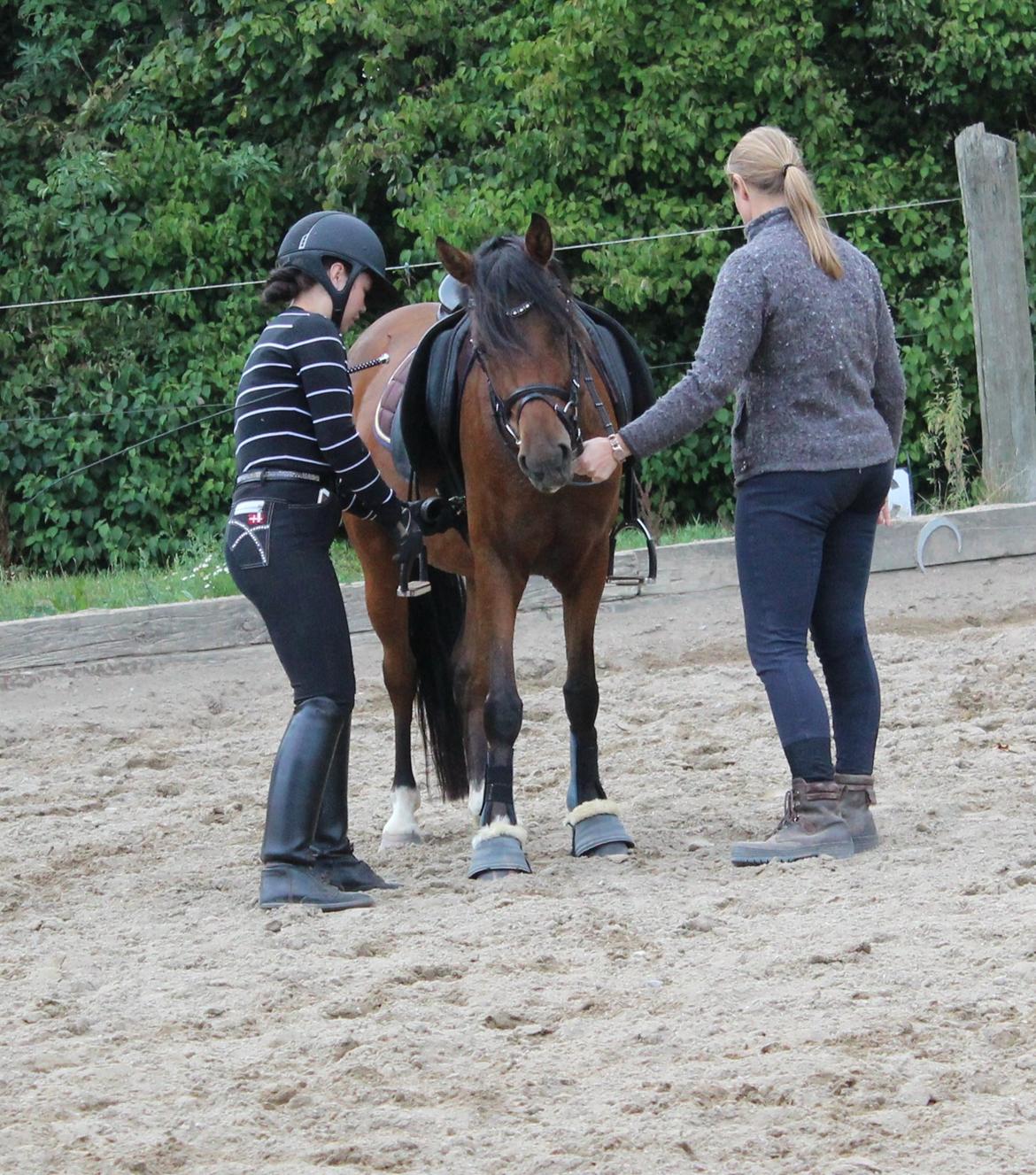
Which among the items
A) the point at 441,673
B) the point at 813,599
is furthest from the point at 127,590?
the point at 813,599

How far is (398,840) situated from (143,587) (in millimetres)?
3686

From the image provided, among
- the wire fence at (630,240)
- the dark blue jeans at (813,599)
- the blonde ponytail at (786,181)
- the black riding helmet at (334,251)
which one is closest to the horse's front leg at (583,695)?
the dark blue jeans at (813,599)

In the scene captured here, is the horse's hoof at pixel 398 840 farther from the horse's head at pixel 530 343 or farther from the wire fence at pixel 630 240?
the wire fence at pixel 630 240

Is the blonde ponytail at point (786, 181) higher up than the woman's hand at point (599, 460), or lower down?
higher up

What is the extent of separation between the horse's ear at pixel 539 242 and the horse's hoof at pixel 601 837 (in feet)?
5.03

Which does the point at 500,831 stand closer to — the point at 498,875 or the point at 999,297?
the point at 498,875

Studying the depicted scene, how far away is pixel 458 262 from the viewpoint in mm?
4281

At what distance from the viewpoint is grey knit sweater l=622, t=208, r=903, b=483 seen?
4.04 metres

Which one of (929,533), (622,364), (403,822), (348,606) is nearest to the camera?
(622,364)

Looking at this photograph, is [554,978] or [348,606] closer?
[554,978]

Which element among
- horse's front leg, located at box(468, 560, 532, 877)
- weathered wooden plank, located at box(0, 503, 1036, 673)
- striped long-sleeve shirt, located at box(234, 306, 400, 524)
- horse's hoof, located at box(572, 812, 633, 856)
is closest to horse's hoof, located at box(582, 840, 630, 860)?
horse's hoof, located at box(572, 812, 633, 856)

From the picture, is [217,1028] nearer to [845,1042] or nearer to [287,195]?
[845,1042]

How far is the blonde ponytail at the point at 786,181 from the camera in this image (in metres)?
4.07

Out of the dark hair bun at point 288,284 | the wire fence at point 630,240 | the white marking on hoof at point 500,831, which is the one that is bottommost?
the white marking on hoof at point 500,831
